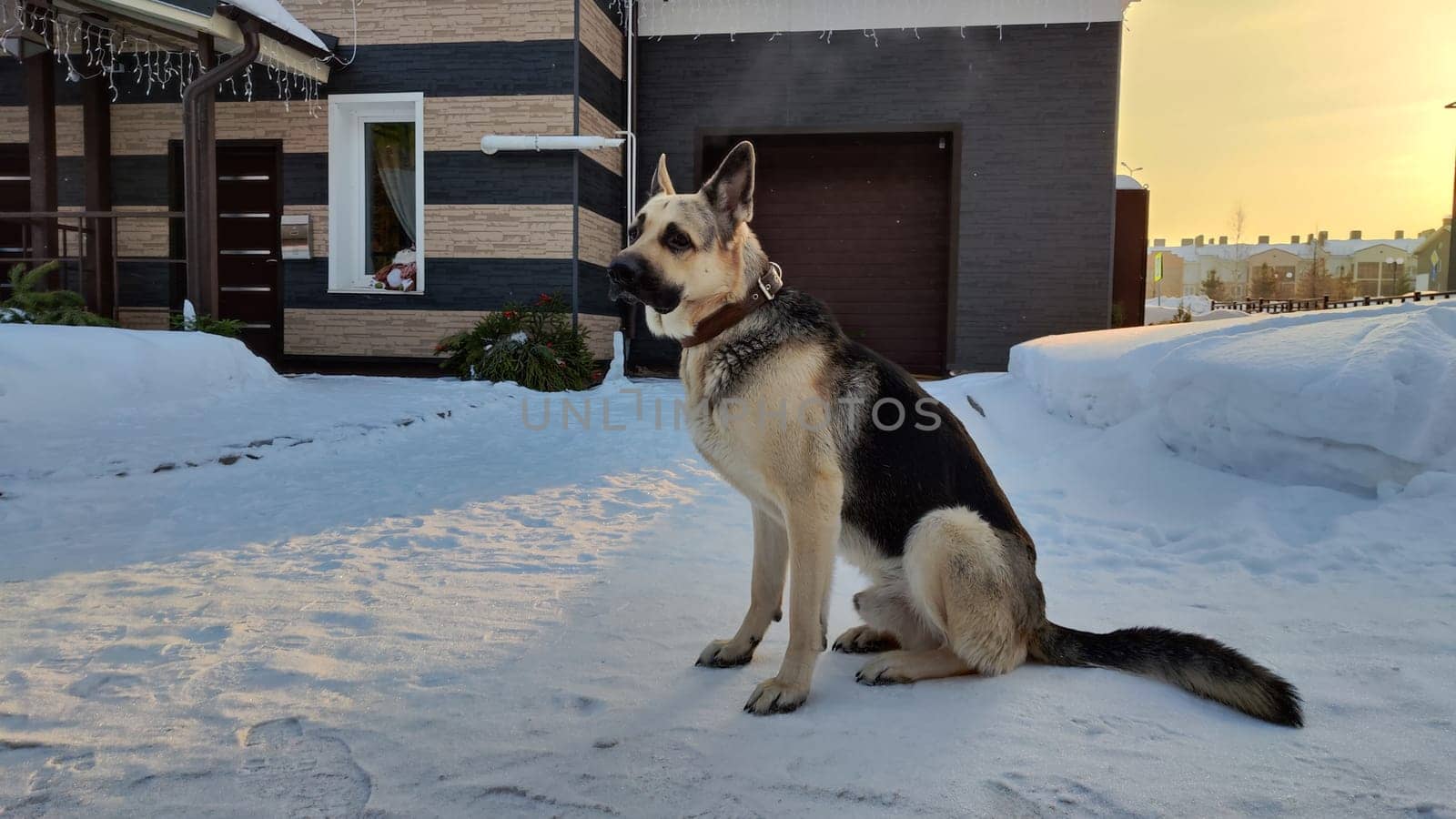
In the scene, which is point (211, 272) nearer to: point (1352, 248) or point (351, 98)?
point (351, 98)

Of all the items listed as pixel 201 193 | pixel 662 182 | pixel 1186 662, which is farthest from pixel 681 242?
pixel 201 193

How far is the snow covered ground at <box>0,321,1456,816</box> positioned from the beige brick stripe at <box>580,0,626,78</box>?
679 centimetres

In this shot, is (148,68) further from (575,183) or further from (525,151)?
(575,183)

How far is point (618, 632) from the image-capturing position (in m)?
2.88

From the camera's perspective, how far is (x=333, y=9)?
1074 cm

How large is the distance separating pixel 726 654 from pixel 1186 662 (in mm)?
1269

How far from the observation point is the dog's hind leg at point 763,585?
2.60 meters

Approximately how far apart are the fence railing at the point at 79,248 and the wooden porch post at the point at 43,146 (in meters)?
0.06

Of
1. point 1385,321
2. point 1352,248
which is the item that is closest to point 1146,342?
point 1385,321

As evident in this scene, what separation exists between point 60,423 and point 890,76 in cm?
1039

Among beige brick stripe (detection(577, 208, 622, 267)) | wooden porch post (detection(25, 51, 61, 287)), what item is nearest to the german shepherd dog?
beige brick stripe (detection(577, 208, 622, 267))

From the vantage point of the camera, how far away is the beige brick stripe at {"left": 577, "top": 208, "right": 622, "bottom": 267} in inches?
424

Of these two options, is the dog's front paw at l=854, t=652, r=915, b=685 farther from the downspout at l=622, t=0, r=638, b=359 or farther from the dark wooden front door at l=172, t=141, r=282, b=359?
the dark wooden front door at l=172, t=141, r=282, b=359

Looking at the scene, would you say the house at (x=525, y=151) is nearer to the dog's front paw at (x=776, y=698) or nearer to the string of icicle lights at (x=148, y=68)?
the string of icicle lights at (x=148, y=68)
